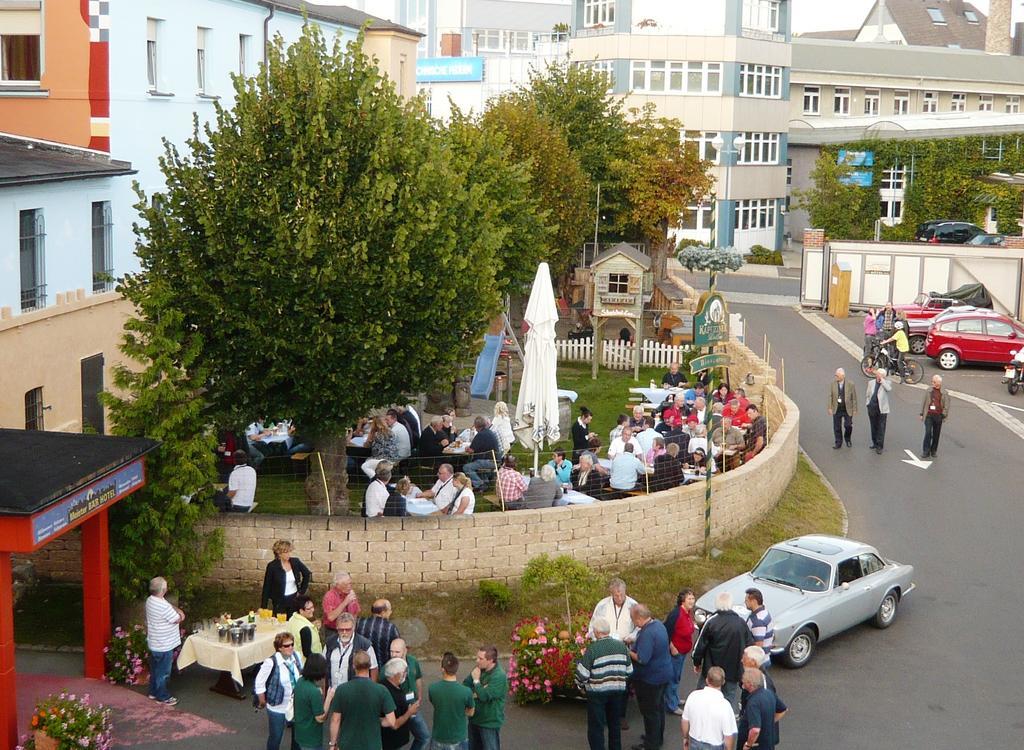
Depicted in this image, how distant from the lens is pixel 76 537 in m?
17.1

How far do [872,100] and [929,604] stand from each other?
217 ft

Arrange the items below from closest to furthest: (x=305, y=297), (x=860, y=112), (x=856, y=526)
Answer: (x=305, y=297)
(x=856, y=526)
(x=860, y=112)

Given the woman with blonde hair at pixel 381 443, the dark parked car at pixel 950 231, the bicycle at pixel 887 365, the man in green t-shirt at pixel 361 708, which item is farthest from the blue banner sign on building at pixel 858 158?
the man in green t-shirt at pixel 361 708

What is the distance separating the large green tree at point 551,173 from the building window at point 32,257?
1612 centimetres

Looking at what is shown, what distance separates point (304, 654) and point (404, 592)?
3.23 m

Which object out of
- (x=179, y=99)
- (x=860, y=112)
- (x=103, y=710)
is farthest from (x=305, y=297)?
(x=860, y=112)

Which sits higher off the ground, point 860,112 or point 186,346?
point 860,112

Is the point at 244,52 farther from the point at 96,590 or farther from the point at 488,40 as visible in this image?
the point at 488,40

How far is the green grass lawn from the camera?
15789 mm

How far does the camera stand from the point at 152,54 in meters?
26.0

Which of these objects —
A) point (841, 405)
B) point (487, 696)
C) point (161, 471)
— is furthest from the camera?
point (841, 405)

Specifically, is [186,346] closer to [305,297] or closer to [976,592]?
[305,297]

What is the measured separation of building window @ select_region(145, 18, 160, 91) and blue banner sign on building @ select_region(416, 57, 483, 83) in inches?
2504

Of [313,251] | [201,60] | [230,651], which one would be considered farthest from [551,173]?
[230,651]
